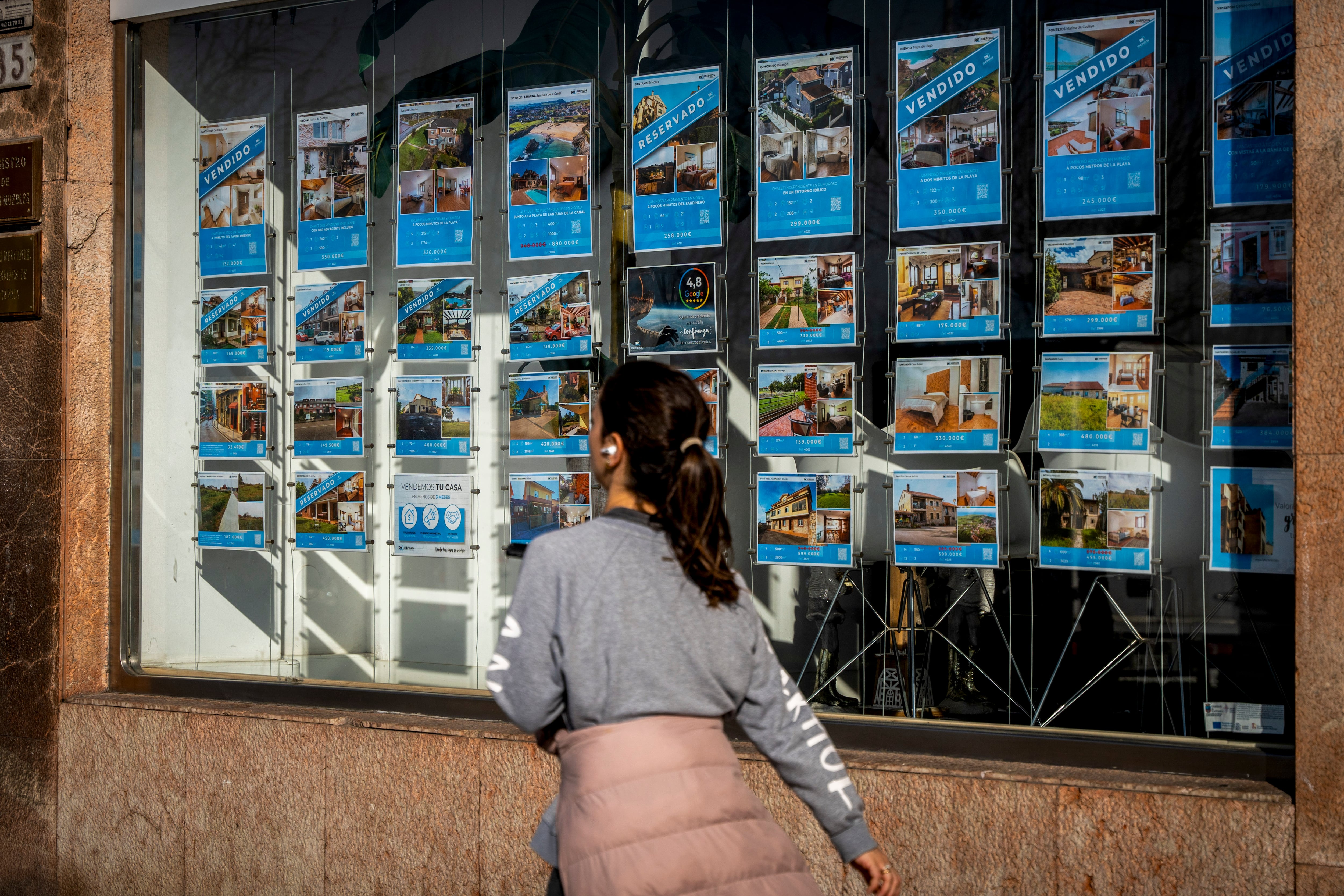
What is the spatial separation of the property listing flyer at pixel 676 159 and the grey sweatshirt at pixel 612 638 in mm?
2609

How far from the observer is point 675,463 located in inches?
87.4

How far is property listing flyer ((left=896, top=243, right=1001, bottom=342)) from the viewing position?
421 cm

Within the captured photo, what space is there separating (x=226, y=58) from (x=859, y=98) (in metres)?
3.23

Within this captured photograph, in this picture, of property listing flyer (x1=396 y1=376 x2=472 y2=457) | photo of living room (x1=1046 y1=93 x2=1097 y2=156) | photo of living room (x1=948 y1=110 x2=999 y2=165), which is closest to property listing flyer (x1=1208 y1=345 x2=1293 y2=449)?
photo of living room (x1=1046 y1=93 x2=1097 y2=156)

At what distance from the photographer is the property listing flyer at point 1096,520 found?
4.04 meters

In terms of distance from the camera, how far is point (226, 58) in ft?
17.7

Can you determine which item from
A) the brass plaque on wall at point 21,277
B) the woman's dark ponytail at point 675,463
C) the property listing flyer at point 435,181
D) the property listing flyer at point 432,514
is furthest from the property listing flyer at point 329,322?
the woman's dark ponytail at point 675,463

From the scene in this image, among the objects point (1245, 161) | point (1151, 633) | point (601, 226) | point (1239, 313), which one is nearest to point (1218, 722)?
point (1151, 633)

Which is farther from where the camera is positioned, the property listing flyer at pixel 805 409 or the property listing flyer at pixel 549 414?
the property listing flyer at pixel 549 414

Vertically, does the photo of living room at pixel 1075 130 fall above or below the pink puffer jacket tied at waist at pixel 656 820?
above

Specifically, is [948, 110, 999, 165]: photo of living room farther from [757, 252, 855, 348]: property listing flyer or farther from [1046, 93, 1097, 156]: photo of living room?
[757, 252, 855, 348]: property listing flyer

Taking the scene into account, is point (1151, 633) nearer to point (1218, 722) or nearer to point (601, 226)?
point (1218, 722)

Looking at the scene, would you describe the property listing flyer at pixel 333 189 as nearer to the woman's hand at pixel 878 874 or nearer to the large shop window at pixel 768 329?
the large shop window at pixel 768 329

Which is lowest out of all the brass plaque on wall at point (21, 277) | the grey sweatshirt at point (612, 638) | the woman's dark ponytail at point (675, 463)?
the grey sweatshirt at point (612, 638)
